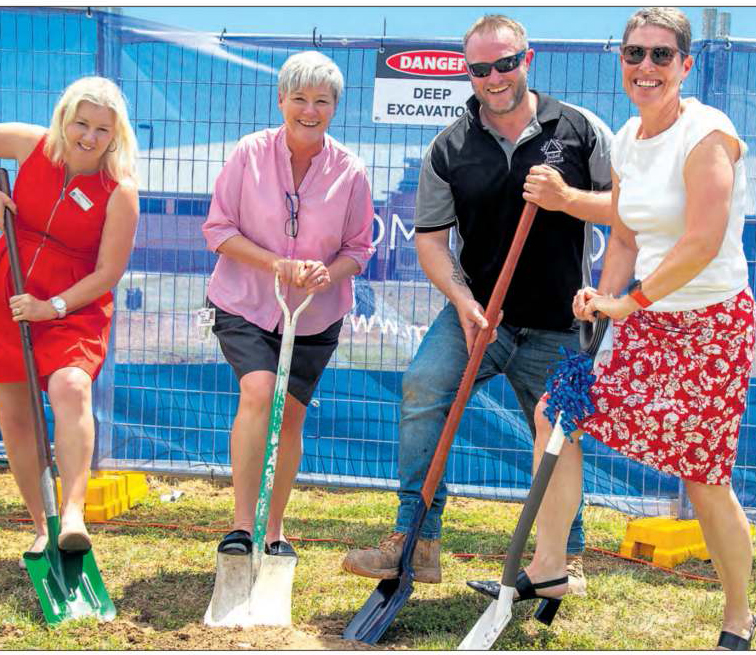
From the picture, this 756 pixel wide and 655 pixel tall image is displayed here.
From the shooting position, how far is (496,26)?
344 cm

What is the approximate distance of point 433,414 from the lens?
3.56 meters

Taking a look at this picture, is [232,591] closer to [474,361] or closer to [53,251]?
[474,361]

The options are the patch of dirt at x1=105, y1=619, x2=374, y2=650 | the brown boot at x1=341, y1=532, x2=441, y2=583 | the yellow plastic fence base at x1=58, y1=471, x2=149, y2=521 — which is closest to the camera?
the patch of dirt at x1=105, y1=619, x2=374, y2=650

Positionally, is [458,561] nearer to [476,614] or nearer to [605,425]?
[476,614]

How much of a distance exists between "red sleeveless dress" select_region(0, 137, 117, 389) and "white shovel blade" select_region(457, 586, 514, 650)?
1.63 m

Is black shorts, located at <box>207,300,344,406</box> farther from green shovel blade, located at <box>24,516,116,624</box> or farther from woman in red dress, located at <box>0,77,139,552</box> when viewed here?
green shovel blade, located at <box>24,516,116,624</box>

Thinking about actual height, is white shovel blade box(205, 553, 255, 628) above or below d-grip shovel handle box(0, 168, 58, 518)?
below

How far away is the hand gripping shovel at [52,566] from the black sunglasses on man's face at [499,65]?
1762mm

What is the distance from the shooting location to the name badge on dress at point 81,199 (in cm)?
374

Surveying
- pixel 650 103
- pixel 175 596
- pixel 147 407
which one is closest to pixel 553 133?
pixel 650 103

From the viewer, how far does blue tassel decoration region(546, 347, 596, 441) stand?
308 centimetres

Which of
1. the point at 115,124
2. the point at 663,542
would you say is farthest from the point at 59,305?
the point at 663,542

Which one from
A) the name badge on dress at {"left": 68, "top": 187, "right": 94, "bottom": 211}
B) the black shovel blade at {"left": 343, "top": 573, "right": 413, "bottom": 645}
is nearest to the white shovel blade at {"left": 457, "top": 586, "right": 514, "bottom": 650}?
the black shovel blade at {"left": 343, "top": 573, "right": 413, "bottom": 645}

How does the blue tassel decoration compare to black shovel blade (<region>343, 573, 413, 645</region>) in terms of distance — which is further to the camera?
black shovel blade (<region>343, 573, 413, 645</region>)
